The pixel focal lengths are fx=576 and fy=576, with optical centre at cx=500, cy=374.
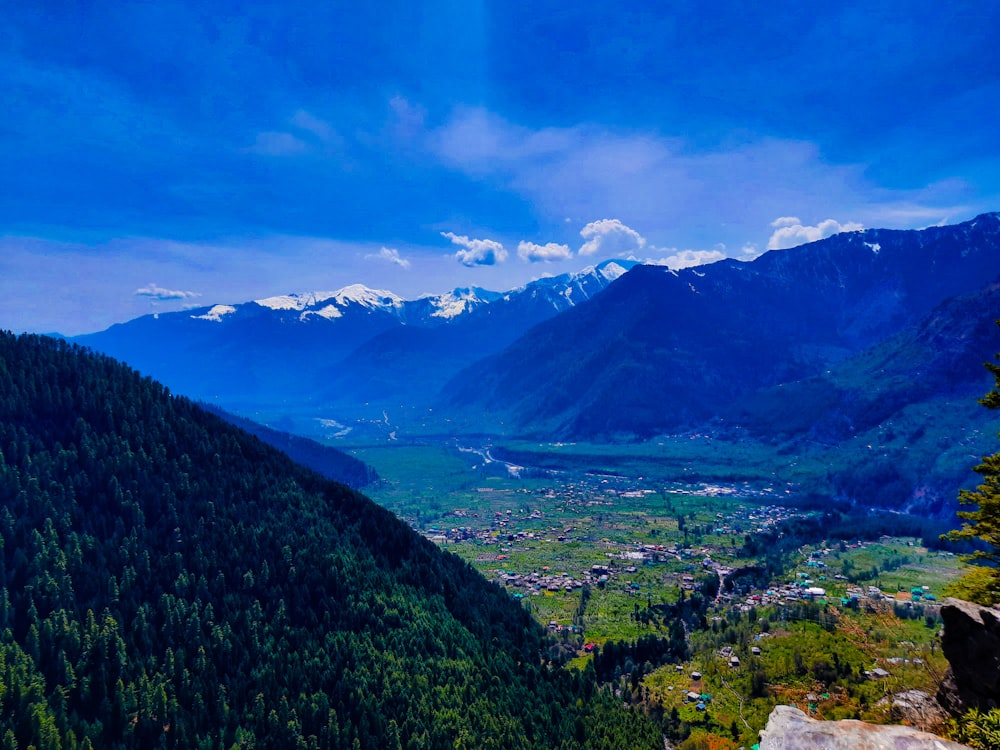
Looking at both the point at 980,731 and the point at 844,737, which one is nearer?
the point at 844,737

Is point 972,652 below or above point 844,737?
above

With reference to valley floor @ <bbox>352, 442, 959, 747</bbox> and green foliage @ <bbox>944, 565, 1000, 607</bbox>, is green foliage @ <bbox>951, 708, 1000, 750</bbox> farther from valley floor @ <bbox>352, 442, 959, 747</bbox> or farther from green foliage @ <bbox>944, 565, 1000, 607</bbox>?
green foliage @ <bbox>944, 565, 1000, 607</bbox>

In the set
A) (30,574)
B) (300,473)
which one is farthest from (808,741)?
(300,473)

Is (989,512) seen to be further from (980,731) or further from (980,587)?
(980,731)

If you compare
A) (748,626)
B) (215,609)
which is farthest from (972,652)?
(748,626)

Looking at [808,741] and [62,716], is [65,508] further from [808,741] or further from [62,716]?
[808,741]

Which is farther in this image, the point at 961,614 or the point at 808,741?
the point at 961,614

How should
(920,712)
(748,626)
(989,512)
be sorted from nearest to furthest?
(920,712) < (989,512) < (748,626)
